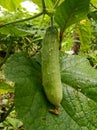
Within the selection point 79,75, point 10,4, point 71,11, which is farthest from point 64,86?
point 10,4

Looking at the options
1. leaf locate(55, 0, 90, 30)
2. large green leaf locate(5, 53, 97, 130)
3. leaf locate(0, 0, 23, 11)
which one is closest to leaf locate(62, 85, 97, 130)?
large green leaf locate(5, 53, 97, 130)

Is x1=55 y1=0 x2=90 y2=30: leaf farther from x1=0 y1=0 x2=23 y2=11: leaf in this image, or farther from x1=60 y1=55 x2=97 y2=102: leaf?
x1=0 y1=0 x2=23 y2=11: leaf

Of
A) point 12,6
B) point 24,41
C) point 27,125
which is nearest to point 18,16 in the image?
point 12,6

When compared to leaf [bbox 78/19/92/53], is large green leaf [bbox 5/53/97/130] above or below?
below

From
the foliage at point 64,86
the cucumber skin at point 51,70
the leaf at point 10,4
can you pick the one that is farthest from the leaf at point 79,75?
the leaf at point 10,4

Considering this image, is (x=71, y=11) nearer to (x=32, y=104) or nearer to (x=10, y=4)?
(x=32, y=104)

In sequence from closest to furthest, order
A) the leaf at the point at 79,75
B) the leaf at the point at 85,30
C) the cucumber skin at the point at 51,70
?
the cucumber skin at the point at 51,70
the leaf at the point at 79,75
the leaf at the point at 85,30

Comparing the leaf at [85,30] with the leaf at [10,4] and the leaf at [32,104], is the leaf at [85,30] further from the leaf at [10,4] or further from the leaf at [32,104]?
the leaf at [32,104]

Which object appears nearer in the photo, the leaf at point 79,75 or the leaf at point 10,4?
the leaf at point 79,75
